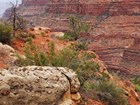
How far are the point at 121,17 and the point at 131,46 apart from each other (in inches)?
351

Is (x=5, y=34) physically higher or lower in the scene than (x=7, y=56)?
higher

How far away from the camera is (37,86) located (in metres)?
13.0

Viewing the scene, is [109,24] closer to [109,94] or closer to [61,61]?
[109,94]

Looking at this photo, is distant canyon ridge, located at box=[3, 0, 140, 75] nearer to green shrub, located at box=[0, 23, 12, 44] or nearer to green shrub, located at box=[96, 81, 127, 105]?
green shrub, located at box=[0, 23, 12, 44]

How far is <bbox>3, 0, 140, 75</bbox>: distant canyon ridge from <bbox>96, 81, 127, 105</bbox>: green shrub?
1790 inches

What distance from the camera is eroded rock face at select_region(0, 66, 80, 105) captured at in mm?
12594

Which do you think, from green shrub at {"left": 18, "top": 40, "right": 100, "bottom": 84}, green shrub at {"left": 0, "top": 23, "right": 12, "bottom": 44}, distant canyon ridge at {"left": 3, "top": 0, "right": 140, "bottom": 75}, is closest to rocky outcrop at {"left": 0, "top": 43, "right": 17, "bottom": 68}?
green shrub at {"left": 18, "top": 40, "right": 100, "bottom": 84}

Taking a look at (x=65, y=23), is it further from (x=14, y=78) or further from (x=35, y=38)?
(x=14, y=78)

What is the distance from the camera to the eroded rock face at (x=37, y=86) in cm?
1259

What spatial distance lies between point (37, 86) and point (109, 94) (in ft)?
20.2

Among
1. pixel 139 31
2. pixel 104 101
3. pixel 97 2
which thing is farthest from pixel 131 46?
pixel 104 101

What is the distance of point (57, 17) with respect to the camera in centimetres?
9612

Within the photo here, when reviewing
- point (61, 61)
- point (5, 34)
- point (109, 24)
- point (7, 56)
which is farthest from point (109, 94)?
point (109, 24)

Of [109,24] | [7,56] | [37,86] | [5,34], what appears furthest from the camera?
[109,24]
